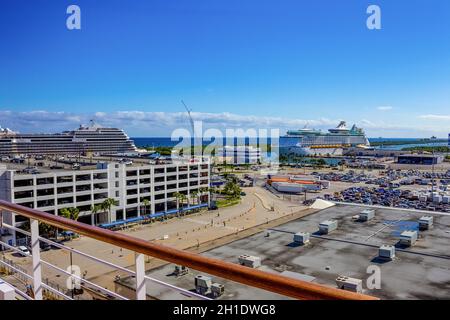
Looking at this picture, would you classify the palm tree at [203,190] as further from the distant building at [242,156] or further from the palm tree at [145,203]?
the distant building at [242,156]

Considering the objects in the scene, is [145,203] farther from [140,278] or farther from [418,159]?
[418,159]

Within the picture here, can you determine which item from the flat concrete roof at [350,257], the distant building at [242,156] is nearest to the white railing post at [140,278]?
the flat concrete roof at [350,257]

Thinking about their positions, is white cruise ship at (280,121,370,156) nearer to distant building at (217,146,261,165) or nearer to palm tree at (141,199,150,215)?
distant building at (217,146,261,165)

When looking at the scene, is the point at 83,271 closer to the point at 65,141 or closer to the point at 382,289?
the point at 382,289

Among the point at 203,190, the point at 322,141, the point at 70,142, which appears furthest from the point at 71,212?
the point at 322,141
